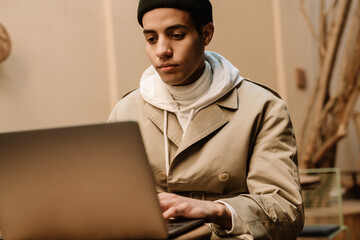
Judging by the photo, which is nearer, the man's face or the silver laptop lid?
the silver laptop lid

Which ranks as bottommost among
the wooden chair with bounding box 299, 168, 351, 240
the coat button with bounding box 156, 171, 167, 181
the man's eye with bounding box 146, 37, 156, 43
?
the wooden chair with bounding box 299, 168, 351, 240

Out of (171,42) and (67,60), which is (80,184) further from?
(67,60)

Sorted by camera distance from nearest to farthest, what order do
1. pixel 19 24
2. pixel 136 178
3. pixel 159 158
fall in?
pixel 136 178, pixel 159 158, pixel 19 24

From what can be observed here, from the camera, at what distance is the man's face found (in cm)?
137

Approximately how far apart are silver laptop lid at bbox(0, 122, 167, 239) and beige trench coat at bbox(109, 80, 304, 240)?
51cm

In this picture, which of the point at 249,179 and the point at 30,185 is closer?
the point at 30,185

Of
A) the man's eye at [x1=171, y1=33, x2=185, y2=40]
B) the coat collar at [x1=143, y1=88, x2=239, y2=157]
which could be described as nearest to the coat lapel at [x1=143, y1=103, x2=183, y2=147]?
the coat collar at [x1=143, y1=88, x2=239, y2=157]

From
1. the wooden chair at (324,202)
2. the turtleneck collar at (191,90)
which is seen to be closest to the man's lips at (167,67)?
the turtleneck collar at (191,90)

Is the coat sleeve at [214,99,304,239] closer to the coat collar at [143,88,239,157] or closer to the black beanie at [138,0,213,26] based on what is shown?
the coat collar at [143,88,239,157]

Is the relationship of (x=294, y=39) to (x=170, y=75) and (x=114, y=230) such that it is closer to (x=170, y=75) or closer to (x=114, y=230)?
(x=170, y=75)

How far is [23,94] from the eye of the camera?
8.20ft

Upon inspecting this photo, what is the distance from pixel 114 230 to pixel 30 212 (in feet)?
0.59

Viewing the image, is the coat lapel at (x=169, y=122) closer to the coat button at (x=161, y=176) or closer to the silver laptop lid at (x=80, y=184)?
the coat button at (x=161, y=176)

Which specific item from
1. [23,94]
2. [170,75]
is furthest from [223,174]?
[23,94]
